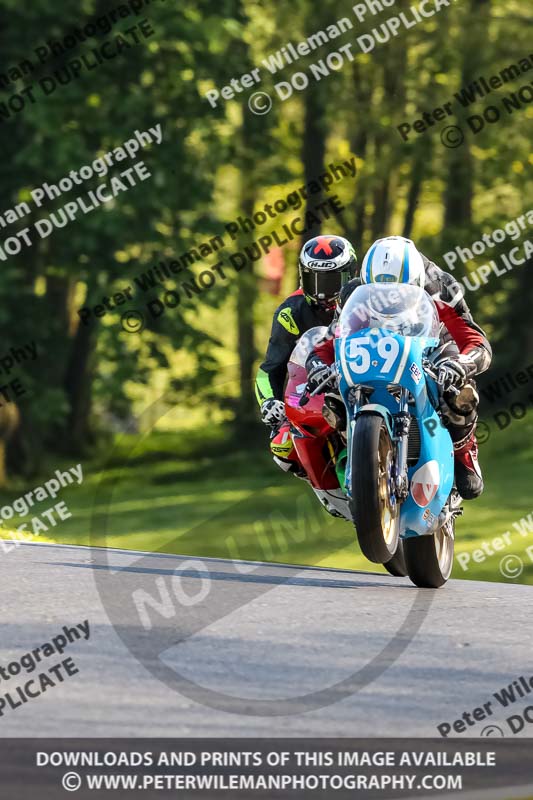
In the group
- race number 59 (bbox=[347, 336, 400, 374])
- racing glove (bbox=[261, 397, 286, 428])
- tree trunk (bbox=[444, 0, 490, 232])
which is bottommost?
racing glove (bbox=[261, 397, 286, 428])

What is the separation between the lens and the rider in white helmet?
8.09 metres

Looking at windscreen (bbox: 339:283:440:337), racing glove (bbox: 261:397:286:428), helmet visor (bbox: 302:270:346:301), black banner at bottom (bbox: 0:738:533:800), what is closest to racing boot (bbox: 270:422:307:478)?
racing glove (bbox: 261:397:286:428)

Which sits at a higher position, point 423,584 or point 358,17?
point 358,17

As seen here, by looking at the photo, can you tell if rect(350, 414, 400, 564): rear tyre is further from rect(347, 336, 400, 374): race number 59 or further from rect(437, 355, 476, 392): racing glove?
rect(437, 355, 476, 392): racing glove

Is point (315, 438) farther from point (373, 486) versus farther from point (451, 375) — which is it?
point (373, 486)

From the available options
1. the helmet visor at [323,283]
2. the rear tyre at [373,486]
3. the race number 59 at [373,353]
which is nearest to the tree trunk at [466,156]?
the helmet visor at [323,283]

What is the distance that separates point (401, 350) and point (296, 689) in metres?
2.15

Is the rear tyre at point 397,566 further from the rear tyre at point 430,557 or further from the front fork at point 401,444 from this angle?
the front fork at point 401,444

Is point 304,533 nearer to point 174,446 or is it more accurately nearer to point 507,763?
point 507,763

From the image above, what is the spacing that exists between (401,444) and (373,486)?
0.42m

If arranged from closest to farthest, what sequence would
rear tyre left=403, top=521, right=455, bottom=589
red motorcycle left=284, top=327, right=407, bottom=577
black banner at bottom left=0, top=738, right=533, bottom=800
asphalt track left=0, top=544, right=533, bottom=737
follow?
black banner at bottom left=0, top=738, right=533, bottom=800 → asphalt track left=0, top=544, right=533, bottom=737 → red motorcycle left=284, top=327, right=407, bottom=577 → rear tyre left=403, top=521, right=455, bottom=589

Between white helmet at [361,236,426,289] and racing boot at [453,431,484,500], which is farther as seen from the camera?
racing boot at [453,431,484,500]

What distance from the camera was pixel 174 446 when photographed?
32.2 meters

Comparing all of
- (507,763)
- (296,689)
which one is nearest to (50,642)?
(296,689)
